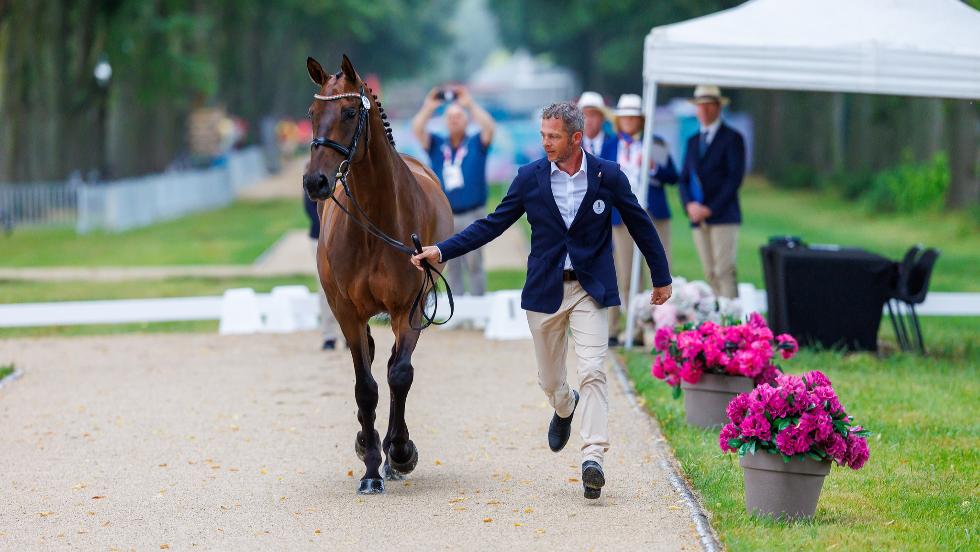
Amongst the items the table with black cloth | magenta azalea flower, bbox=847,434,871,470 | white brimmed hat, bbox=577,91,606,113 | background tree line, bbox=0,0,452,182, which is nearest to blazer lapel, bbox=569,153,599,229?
magenta azalea flower, bbox=847,434,871,470

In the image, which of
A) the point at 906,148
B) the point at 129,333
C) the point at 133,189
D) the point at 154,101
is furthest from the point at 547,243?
the point at 906,148

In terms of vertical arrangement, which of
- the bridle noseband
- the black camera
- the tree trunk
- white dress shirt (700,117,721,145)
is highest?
the bridle noseband

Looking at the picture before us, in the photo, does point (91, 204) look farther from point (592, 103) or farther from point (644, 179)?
point (644, 179)

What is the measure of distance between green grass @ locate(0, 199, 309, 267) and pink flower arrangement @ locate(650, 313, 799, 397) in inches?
632

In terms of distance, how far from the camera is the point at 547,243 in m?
8.04

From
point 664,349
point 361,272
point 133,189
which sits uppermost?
point 361,272

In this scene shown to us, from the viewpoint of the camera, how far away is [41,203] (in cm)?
3428

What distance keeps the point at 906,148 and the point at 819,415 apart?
1440 inches

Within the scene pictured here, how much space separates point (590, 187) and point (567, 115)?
40 cm

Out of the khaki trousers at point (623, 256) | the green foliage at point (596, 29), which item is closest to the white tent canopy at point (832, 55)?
the khaki trousers at point (623, 256)

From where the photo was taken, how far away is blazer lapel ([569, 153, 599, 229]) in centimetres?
791

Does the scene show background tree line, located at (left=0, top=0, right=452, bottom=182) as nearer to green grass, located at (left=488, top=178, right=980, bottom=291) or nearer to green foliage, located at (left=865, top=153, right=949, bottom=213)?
green grass, located at (left=488, top=178, right=980, bottom=291)

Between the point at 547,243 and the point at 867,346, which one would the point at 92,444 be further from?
the point at 867,346

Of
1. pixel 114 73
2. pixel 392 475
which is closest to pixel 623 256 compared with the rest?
pixel 392 475
